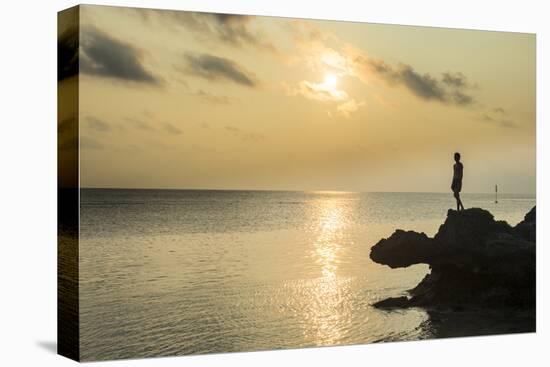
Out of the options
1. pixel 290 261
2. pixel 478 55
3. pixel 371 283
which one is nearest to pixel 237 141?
pixel 290 261

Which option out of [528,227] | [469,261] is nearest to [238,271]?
[469,261]

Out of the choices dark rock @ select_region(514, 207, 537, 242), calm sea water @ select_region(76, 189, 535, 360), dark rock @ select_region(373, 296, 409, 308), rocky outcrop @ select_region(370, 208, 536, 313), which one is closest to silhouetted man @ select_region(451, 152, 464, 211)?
rocky outcrop @ select_region(370, 208, 536, 313)

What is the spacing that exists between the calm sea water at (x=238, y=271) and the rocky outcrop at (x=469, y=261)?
15cm

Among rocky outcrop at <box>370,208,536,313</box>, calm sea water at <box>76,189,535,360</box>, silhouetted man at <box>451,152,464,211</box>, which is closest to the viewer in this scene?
calm sea water at <box>76,189,535,360</box>

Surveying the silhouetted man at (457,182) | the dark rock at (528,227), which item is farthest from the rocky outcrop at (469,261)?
the silhouetted man at (457,182)

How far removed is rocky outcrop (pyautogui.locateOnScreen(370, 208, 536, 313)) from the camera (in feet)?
44.6

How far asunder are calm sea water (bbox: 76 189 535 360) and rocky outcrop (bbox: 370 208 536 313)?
0.15 m

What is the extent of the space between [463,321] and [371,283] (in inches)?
56.8

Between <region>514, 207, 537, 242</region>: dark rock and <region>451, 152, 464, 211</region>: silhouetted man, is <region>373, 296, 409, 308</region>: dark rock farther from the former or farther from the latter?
<region>514, 207, 537, 242</region>: dark rock

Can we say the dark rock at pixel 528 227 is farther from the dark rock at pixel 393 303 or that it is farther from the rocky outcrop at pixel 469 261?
the dark rock at pixel 393 303

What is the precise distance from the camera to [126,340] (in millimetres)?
11758

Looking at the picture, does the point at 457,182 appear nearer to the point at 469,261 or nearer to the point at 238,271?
the point at 469,261

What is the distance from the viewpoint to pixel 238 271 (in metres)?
12.5

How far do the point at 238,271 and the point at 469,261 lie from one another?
3.28m
